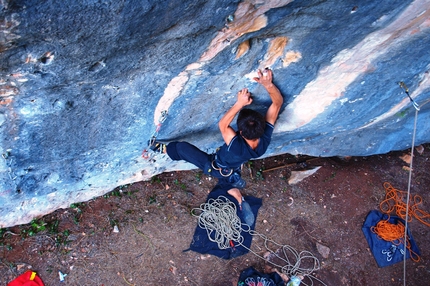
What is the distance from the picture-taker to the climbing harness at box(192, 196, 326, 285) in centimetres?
412

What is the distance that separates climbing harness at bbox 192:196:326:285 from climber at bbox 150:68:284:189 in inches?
22.9

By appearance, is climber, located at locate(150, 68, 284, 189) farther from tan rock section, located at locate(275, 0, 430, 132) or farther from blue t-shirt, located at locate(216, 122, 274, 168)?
tan rock section, located at locate(275, 0, 430, 132)

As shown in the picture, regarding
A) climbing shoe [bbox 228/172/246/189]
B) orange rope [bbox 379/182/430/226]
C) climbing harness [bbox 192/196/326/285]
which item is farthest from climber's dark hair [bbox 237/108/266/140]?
orange rope [bbox 379/182/430/226]

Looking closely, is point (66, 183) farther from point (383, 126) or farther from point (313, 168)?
point (383, 126)

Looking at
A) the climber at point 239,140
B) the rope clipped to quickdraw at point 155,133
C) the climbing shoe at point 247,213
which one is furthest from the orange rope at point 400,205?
the rope clipped to quickdraw at point 155,133

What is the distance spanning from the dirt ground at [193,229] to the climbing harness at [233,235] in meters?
0.08

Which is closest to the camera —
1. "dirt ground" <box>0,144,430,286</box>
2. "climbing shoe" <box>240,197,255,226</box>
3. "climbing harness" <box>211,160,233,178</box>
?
"climbing harness" <box>211,160,233,178</box>

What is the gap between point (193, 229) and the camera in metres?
4.14

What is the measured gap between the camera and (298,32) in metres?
2.42

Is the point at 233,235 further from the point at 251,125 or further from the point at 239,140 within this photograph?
the point at 251,125

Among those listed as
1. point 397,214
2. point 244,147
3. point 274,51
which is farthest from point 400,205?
point 274,51

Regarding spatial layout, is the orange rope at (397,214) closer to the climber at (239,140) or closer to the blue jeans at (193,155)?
the climber at (239,140)

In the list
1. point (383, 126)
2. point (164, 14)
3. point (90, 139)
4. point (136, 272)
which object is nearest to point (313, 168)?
point (383, 126)

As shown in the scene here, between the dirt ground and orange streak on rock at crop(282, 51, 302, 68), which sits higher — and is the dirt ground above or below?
below
